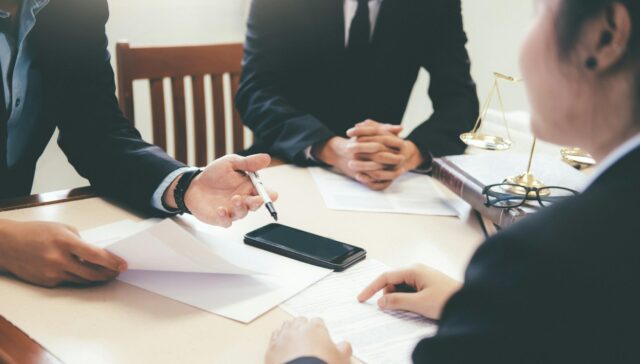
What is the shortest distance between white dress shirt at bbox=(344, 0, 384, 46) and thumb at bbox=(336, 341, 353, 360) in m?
1.16

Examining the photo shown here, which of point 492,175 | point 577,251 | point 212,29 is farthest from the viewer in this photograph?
point 212,29

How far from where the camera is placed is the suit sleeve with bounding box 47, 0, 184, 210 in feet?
3.78

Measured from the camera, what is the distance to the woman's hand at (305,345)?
632 millimetres

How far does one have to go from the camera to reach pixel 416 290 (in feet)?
2.65

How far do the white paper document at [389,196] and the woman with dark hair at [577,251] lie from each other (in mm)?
635

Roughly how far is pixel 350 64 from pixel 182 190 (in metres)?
0.82

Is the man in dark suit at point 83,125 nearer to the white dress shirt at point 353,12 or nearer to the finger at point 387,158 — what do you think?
the finger at point 387,158

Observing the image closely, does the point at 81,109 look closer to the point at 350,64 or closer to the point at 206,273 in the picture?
the point at 206,273

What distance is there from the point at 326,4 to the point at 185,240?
3.48 feet

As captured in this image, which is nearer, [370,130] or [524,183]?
[524,183]

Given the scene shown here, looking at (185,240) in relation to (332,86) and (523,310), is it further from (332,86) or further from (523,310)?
(332,86)

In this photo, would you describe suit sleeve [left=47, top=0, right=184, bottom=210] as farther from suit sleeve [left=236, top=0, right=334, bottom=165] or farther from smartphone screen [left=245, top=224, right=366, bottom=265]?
suit sleeve [left=236, top=0, right=334, bottom=165]

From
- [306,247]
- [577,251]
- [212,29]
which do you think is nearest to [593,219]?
[577,251]

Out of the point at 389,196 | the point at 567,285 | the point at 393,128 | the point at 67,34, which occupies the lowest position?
the point at 389,196
